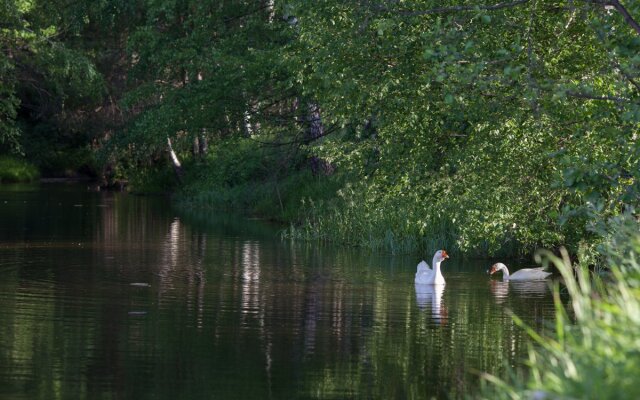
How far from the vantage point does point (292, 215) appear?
3141cm

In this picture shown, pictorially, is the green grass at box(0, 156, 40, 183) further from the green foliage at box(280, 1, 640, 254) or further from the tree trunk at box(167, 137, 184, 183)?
the green foliage at box(280, 1, 640, 254)

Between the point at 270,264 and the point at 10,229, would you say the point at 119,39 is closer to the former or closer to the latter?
the point at 10,229

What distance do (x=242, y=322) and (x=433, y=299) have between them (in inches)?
142

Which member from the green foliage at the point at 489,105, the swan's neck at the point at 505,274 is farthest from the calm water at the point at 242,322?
the green foliage at the point at 489,105

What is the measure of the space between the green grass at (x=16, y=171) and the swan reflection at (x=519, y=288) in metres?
40.0

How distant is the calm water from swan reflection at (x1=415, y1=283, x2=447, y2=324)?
0.04 metres

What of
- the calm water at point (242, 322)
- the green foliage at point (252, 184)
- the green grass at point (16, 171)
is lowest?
the calm water at point (242, 322)

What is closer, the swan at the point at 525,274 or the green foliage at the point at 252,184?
the swan at the point at 525,274

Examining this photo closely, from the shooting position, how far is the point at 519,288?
1858cm

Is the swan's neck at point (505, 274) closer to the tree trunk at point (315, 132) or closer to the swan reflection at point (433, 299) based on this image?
the swan reflection at point (433, 299)

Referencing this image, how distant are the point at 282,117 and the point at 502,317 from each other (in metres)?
16.8

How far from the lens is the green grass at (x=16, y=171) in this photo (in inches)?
2197

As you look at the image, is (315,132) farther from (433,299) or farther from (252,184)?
(433,299)

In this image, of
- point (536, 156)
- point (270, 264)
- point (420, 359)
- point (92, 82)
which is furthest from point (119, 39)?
point (420, 359)
